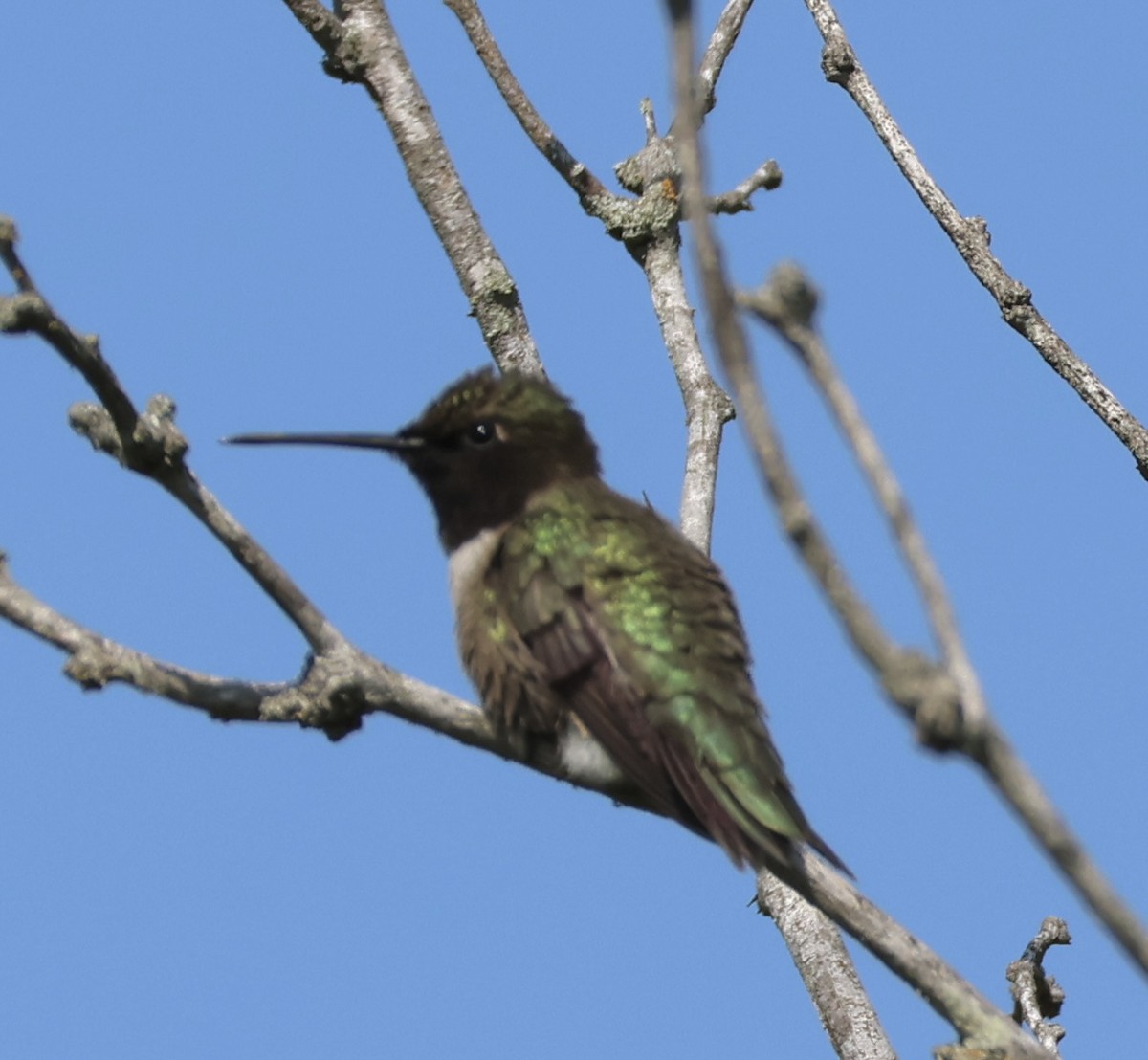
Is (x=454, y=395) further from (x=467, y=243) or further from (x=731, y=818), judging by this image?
(x=731, y=818)

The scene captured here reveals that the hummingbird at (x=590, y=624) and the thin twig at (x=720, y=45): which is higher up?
the thin twig at (x=720, y=45)

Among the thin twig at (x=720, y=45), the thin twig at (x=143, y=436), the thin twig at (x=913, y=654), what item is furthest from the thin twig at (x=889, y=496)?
the thin twig at (x=720, y=45)

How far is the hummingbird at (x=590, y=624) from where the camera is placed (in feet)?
15.8

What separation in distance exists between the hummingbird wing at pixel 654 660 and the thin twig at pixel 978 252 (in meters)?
1.28

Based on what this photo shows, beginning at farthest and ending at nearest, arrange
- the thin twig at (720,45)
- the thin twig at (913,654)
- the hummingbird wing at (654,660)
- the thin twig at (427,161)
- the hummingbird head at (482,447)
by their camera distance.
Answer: the thin twig at (720,45) → the thin twig at (427,161) → the hummingbird head at (482,447) → the hummingbird wing at (654,660) → the thin twig at (913,654)

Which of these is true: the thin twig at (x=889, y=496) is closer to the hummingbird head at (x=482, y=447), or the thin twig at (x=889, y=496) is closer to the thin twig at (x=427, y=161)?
the hummingbird head at (x=482, y=447)

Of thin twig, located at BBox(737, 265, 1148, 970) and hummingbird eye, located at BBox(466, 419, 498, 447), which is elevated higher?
hummingbird eye, located at BBox(466, 419, 498, 447)

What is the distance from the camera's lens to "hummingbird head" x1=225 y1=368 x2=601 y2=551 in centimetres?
582

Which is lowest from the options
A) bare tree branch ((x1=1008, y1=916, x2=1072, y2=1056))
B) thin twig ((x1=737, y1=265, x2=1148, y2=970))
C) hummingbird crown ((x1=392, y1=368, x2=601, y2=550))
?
thin twig ((x1=737, y1=265, x2=1148, y2=970))

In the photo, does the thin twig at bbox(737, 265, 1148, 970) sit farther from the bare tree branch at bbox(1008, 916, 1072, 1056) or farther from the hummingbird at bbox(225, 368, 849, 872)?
the bare tree branch at bbox(1008, 916, 1072, 1056)

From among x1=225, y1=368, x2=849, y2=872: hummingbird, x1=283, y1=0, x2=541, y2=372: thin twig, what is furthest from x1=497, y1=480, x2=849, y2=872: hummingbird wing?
x1=283, y1=0, x2=541, y2=372: thin twig

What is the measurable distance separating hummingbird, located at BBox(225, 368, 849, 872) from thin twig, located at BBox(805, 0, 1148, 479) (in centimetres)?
128

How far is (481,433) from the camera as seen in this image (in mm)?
5914

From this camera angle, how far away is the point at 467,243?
657cm
